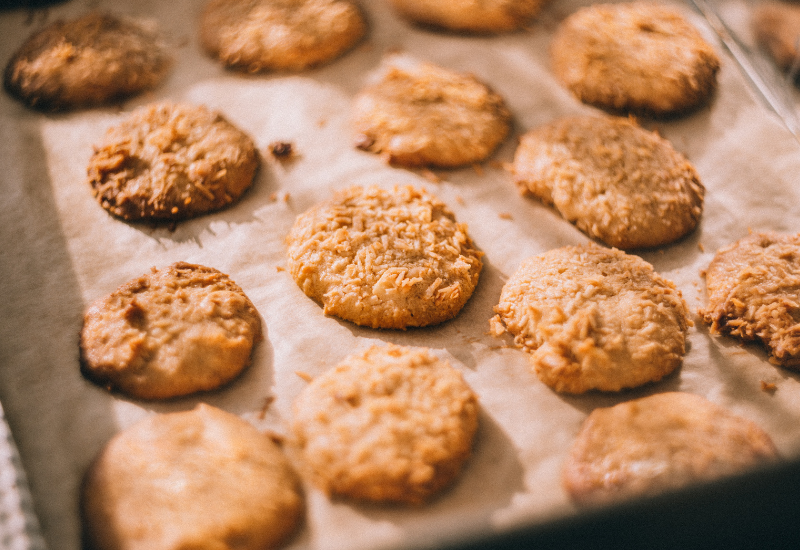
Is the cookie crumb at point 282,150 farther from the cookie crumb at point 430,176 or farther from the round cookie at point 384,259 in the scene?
the cookie crumb at point 430,176

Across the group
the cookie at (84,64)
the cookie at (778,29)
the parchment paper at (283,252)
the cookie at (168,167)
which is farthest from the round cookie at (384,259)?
the cookie at (778,29)

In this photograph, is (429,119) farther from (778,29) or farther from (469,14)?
(778,29)

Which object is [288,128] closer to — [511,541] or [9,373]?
[9,373]

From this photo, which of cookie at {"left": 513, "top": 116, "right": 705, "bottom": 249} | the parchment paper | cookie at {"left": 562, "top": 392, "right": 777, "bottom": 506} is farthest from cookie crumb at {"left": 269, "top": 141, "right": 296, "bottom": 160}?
cookie at {"left": 562, "top": 392, "right": 777, "bottom": 506}

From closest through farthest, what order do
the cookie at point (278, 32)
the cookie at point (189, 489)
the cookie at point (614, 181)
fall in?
the cookie at point (189, 489) < the cookie at point (614, 181) < the cookie at point (278, 32)

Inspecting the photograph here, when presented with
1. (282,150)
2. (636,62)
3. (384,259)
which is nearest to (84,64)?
(282,150)

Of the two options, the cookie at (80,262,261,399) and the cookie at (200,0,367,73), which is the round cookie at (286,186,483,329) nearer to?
the cookie at (80,262,261,399)

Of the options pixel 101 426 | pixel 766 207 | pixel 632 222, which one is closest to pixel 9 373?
pixel 101 426
